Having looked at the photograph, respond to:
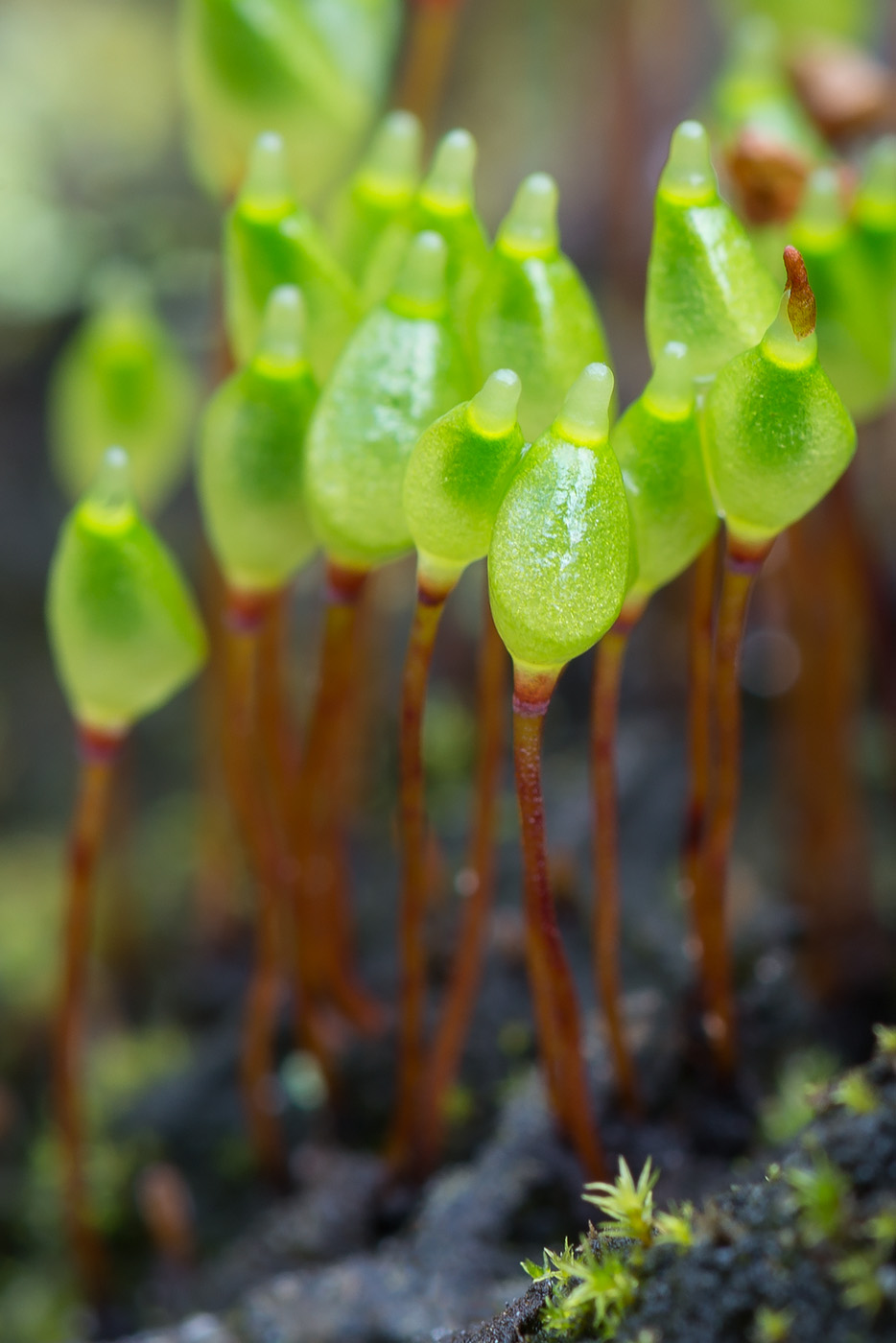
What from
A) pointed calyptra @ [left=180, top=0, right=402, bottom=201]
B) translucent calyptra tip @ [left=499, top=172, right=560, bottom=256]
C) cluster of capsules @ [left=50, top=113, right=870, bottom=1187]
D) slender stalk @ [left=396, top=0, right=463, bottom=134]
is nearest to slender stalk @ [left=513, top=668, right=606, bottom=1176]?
cluster of capsules @ [left=50, top=113, right=870, bottom=1187]

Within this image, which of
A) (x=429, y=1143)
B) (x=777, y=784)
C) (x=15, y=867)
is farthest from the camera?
(x=15, y=867)

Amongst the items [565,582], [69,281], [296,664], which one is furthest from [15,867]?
[565,582]

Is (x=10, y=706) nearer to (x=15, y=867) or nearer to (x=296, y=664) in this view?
(x=15, y=867)

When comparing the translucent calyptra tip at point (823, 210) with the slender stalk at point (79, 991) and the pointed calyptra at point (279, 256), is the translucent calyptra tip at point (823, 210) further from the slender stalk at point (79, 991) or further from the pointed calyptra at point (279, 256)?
the slender stalk at point (79, 991)

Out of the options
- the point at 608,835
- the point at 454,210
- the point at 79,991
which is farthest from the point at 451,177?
the point at 79,991

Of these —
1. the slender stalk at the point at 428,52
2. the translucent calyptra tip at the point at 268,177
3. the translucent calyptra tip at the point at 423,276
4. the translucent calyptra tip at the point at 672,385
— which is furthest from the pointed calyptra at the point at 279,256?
the slender stalk at the point at 428,52

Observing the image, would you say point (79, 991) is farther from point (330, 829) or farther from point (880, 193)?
point (880, 193)

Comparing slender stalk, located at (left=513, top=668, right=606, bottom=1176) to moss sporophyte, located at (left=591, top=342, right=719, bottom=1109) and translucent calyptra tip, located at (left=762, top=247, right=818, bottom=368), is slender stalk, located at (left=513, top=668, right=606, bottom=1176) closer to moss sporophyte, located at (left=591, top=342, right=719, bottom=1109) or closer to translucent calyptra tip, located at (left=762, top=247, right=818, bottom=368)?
moss sporophyte, located at (left=591, top=342, right=719, bottom=1109)

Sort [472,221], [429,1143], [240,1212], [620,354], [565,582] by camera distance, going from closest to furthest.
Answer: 1. [565,582]
2. [472,221]
3. [429,1143]
4. [240,1212]
5. [620,354]
